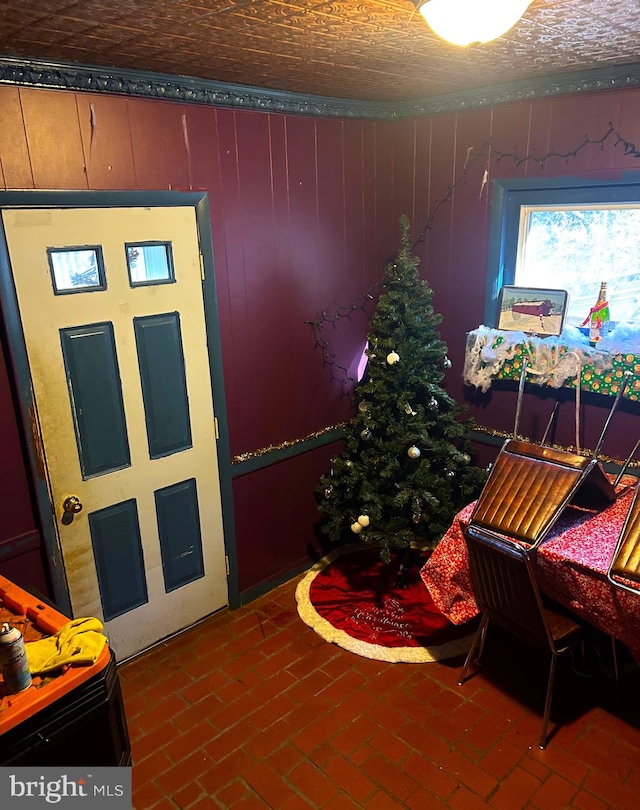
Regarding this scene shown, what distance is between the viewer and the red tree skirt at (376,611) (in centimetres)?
321

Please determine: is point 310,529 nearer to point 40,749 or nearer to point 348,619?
point 348,619

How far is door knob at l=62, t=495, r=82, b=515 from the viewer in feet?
9.27

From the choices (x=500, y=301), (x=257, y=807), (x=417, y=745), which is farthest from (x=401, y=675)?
(x=500, y=301)

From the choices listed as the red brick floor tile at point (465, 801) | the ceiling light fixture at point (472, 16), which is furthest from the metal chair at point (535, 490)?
the ceiling light fixture at point (472, 16)

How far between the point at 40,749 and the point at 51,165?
2.15m

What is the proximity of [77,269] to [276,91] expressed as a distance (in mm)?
1388

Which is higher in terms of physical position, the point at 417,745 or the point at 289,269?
the point at 289,269

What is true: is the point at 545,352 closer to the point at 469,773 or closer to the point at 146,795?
the point at 469,773

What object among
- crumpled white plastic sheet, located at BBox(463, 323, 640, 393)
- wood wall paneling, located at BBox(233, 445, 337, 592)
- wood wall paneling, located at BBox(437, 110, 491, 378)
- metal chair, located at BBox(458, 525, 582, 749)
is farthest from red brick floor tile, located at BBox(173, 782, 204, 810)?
wood wall paneling, located at BBox(437, 110, 491, 378)

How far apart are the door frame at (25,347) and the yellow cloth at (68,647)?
0.99 meters

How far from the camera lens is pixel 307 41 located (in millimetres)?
2250

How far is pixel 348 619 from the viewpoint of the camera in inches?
135

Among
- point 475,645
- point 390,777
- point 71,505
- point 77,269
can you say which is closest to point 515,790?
point 390,777

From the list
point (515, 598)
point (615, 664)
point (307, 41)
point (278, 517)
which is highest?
point (307, 41)
